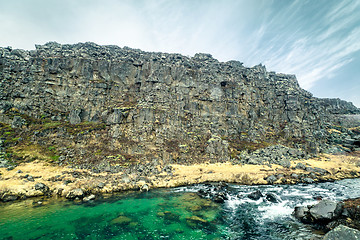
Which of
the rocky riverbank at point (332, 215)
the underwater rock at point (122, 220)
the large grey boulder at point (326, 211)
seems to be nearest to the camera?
the rocky riverbank at point (332, 215)

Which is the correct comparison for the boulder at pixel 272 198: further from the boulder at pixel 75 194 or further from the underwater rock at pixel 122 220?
the boulder at pixel 75 194

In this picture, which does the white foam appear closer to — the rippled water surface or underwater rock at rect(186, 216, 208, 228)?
the rippled water surface

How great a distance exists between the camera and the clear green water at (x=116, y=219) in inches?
626

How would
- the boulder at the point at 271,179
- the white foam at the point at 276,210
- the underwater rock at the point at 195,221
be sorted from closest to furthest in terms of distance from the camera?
1. the underwater rock at the point at 195,221
2. the white foam at the point at 276,210
3. the boulder at the point at 271,179

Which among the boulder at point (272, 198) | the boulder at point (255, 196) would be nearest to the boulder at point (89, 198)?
the boulder at point (255, 196)

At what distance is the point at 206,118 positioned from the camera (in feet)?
217

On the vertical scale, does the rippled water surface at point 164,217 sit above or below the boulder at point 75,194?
below

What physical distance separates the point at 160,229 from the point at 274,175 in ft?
96.9

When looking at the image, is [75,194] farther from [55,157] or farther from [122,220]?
[55,157]

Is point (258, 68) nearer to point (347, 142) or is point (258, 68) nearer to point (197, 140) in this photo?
point (347, 142)

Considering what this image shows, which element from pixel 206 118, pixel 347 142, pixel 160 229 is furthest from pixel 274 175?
pixel 347 142

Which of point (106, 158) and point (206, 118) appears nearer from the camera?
point (106, 158)

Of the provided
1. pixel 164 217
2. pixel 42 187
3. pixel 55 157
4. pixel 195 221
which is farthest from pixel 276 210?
pixel 55 157

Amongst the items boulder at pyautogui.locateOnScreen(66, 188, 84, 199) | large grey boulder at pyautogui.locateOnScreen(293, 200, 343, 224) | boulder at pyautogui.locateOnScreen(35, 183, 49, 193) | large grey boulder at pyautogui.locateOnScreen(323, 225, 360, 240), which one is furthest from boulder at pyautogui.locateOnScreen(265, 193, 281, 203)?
boulder at pyautogui.locateOnScreen(35, 183, 49, 193)
